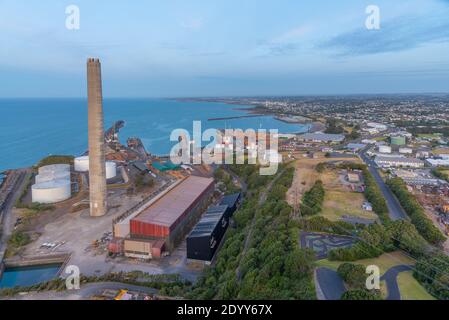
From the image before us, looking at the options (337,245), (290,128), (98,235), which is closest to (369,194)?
(337,245)

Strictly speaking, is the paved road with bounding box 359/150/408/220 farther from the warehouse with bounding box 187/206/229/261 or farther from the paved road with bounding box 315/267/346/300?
the warehouse with bounding box 187/206/229/261

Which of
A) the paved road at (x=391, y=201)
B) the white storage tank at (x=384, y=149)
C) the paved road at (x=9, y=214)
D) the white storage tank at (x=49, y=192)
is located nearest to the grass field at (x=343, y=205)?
the paved road at (x=391, y=201)

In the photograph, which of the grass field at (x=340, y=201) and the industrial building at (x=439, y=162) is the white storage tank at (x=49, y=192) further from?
the industrial building at (x=439, y=162)

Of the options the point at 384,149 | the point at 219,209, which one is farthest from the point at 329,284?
the point at 384,149

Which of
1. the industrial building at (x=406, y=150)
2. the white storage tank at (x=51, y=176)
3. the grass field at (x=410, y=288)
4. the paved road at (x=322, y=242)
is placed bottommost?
the grass field at (x=410, y=288)

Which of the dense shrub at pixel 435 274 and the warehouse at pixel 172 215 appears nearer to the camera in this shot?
the dense shrub at pixel 435 274
